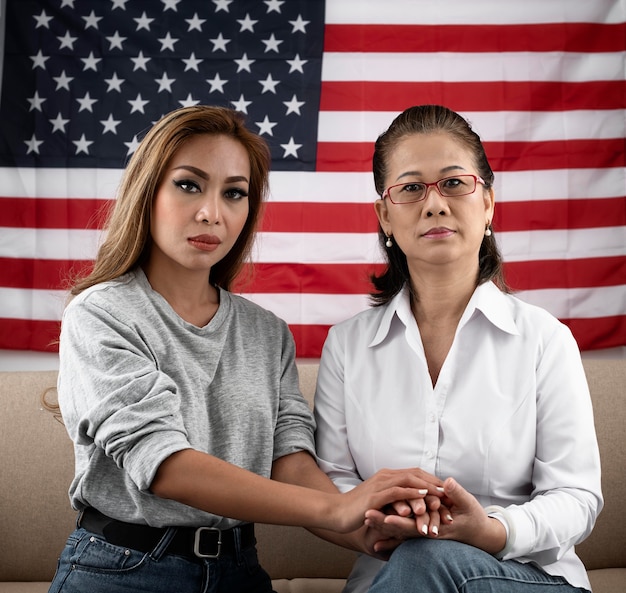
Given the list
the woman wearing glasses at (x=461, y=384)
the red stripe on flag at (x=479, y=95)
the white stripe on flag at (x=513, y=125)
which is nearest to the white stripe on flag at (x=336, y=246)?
the white stripe on flag at (x=513, y=125)

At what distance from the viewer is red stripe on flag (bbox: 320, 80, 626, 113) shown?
2.76m

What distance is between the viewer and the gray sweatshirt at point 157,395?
4.72ft

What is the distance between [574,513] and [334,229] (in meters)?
1.46

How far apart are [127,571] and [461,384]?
31.3 inches

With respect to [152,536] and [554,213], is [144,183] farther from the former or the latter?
[554,213]

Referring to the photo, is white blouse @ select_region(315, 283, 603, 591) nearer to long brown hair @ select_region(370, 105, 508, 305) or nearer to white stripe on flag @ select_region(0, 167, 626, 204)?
long brown hair @ select_region(370, 105, 508, 305)

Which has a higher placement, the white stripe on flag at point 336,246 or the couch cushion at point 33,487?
the white stripe on flag at point 336,246

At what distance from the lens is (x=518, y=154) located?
2762 mm

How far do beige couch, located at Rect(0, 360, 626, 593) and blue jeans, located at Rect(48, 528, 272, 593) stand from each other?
0.72 metres

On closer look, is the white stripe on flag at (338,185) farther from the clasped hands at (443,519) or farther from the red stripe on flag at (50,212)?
the clasped hands at (443,519)

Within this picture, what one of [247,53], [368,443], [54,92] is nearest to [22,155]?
[54,92]

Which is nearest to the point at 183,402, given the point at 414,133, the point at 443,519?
the point at 443,519

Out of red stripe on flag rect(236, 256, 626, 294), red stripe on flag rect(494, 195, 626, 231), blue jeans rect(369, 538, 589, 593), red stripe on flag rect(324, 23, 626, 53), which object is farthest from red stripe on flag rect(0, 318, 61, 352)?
blue jeans rect(369, 538, 589, 593)

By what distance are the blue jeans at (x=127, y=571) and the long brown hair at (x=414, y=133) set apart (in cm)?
79
